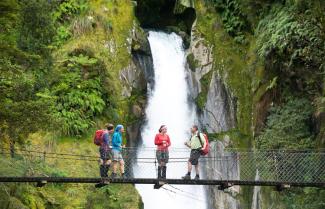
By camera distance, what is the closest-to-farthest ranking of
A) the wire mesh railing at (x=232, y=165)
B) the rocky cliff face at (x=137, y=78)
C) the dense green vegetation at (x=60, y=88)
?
the dense green vegetation at (x=60, y=88) < the wire mesh railing at (x=232, y=165) < the rocky cliff face at (x=137, y=78)

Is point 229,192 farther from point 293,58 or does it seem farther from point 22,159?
point 22,159

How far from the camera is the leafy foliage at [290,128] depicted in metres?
16.6

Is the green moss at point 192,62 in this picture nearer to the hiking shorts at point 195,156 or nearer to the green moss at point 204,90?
the green moss at point 204,90

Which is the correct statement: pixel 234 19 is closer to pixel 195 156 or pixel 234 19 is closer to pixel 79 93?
pixel 79 93

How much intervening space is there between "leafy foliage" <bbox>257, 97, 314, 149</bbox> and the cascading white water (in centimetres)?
486

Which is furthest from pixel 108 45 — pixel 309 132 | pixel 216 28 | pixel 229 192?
pixel 309 132

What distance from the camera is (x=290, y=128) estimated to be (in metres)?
16.9

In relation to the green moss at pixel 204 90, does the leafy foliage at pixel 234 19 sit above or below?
Answer: above

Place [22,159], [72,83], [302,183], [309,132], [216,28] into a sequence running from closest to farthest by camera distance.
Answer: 1. [302,183]
2. [22,159]
3. [309,132]
4. [72,83]
5. [216,28]

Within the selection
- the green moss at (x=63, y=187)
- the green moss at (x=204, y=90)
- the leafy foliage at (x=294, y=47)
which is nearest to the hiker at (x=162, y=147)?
the green moss at (x=63, y=187)

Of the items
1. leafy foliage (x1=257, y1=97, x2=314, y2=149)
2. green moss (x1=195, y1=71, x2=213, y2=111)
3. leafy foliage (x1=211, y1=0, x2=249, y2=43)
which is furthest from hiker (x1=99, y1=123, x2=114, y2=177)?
leafy foliage (x1=211, y1=0, x2=249, y2=43)

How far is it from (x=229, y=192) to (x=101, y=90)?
5568 millimetres

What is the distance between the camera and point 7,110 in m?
11.3

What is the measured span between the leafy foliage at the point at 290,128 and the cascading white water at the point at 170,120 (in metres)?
4.86
